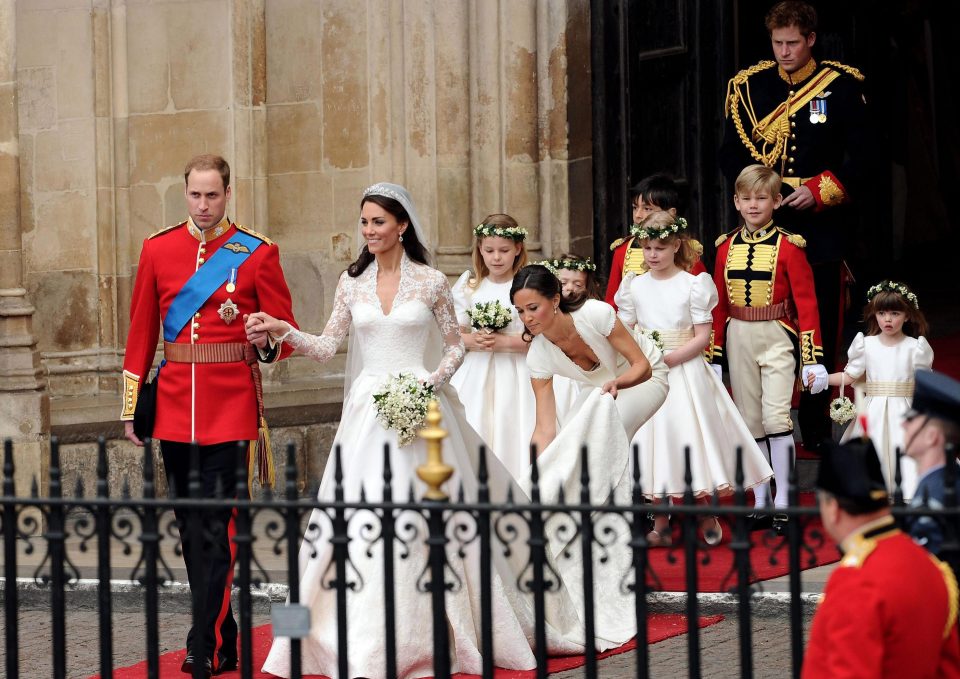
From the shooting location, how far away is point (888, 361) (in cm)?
874

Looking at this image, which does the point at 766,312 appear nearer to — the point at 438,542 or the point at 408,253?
the point at 408,253

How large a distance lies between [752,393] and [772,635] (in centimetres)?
205

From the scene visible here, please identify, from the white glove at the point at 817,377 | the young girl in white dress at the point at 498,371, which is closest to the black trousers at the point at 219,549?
the young girl in white dress at the point at 498,371

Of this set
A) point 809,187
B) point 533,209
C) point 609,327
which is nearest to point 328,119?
point 533,209

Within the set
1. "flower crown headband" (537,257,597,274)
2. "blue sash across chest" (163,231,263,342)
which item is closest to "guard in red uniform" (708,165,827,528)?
"flower crown headband" (537,257,597,274)

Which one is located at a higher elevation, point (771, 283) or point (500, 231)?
point (500, 231)

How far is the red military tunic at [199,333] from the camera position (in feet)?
23.8

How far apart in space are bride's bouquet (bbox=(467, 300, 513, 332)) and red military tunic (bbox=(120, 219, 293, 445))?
1.78 metres

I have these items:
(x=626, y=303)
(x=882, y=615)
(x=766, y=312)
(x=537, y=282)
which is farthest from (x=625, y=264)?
(x=882, y=615)

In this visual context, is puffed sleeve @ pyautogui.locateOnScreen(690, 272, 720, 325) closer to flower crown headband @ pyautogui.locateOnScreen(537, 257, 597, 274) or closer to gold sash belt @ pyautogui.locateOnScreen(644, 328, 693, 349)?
gold sash belt @ pyautogui.locateOnScreen(644, 328, 693, 349)

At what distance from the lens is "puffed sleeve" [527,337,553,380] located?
26.0 feet

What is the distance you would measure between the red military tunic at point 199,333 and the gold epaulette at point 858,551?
141 inches

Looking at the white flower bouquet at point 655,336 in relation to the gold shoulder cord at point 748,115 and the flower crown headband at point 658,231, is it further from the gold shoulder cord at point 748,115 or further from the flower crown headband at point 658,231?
the gold shoulder cord at point 748,115

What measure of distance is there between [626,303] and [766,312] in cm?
68
